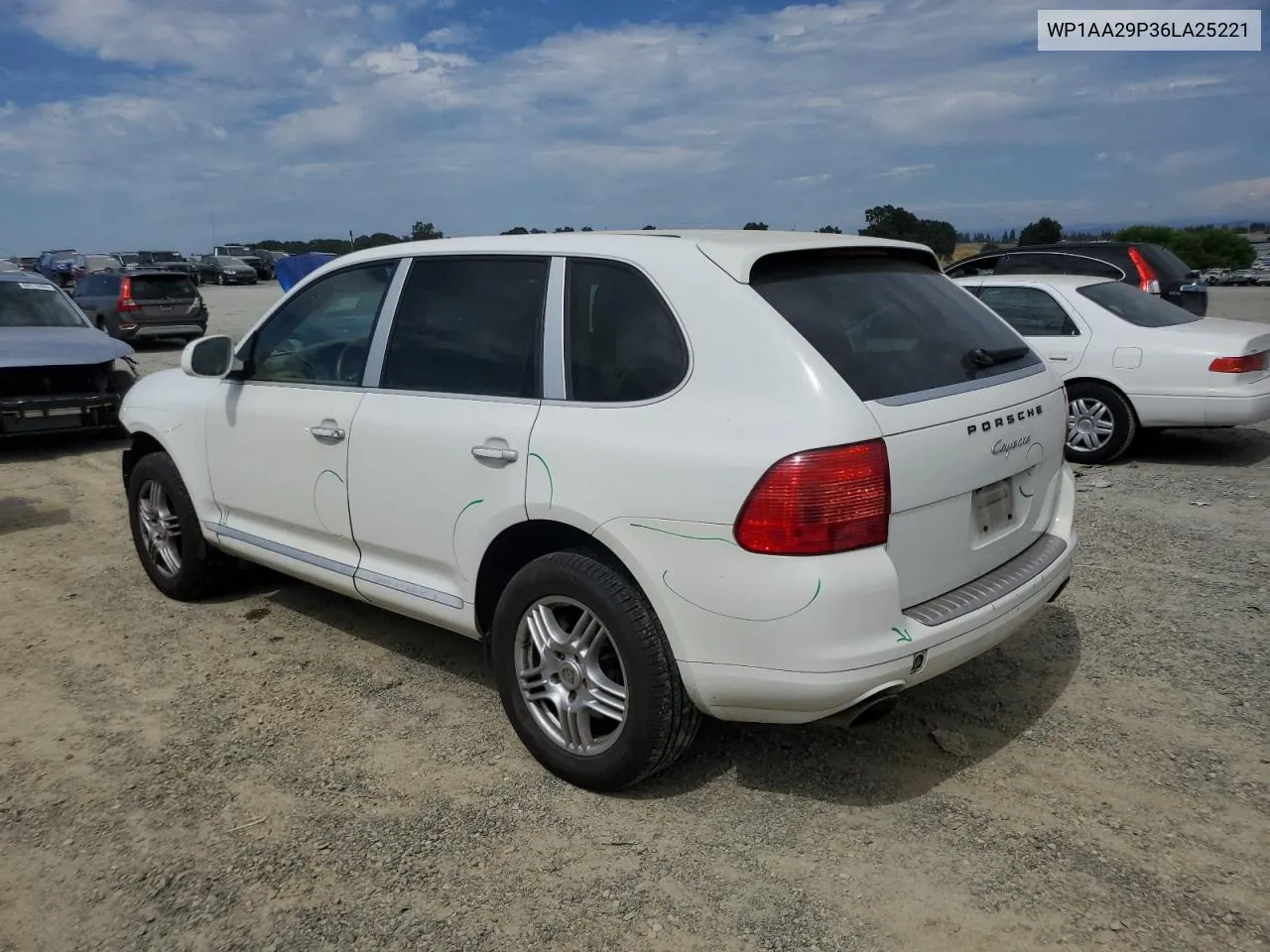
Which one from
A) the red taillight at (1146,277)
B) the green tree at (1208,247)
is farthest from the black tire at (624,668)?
the green tree at (1208,247)

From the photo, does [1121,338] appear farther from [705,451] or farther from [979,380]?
[705,451]

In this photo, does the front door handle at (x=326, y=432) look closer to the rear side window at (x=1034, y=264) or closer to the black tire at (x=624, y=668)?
the black tire at (x=624, y=668)

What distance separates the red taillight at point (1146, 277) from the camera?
11.3 m

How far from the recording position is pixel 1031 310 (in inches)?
339

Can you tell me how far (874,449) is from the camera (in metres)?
2.78

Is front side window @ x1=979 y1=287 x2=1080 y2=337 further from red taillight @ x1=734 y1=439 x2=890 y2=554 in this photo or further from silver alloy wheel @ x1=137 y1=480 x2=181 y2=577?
silver alloy wheel @ x1=137 y1=480 x2=181 y2=577

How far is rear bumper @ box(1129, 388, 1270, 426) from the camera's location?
25.0 ft

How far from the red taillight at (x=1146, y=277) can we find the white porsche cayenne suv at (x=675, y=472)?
877 cm

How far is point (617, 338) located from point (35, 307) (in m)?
9.25

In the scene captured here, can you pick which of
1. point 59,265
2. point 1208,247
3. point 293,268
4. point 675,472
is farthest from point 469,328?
point 1208,247

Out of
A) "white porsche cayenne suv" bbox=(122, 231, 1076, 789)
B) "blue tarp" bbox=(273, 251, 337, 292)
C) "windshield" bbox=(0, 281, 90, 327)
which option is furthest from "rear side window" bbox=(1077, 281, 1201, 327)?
"blue tarp" bbox=(273, 251, 337, 292)

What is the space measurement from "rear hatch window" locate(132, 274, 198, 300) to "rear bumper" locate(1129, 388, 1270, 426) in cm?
1719

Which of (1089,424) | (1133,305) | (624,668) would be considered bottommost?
(1089,424)

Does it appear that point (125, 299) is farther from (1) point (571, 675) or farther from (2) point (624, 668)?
(2) point (624, 668)
